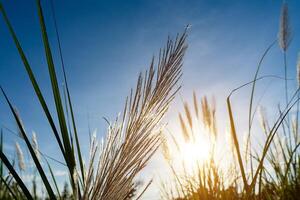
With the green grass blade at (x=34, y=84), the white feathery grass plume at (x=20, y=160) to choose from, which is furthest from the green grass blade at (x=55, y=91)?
the white feathery grass plume at (x=20, y=160)

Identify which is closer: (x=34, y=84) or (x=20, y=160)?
(x=34, y=84)

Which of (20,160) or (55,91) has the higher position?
(20,160)

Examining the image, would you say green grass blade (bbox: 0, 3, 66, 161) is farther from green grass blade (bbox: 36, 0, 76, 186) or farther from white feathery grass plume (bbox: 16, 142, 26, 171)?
white feathery grass plume (bbox: 16, 142, 26, 171)

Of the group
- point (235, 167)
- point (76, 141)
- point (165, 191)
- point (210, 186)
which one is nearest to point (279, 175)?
point (235, 167)

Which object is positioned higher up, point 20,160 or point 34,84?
point 20,160

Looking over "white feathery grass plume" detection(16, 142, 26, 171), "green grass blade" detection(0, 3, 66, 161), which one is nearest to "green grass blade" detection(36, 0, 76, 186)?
"green grass blade" detection(0, 3, 66, 161)

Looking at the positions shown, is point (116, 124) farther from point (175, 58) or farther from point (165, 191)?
point (165, 191)

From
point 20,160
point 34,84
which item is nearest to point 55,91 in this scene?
point 34,84

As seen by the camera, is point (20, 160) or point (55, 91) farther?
point (20, 160)

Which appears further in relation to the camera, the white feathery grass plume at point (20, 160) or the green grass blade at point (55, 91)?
the white feathery grass plume at point (20, 160)

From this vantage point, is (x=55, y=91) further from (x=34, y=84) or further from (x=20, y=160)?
(x=20, y=160)

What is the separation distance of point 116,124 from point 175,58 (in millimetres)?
252

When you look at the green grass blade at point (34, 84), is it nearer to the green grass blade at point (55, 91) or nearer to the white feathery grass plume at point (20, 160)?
the green grass blade at point (55, 91)

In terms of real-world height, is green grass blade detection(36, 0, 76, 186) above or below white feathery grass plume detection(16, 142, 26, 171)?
below
